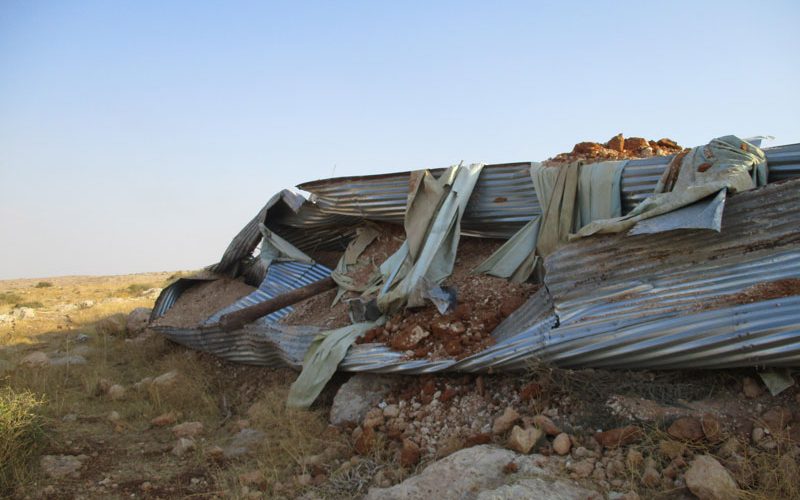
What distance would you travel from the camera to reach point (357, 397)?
14.5ft

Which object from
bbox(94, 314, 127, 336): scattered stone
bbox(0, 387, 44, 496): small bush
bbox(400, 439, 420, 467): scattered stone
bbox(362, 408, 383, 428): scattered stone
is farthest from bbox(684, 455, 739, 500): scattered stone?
bbox(94, 314, 127, 336): scattered stone


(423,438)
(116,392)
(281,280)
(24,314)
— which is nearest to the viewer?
(423,438)

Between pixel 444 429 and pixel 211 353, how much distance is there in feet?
11.4

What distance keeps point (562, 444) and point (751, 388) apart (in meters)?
1.04

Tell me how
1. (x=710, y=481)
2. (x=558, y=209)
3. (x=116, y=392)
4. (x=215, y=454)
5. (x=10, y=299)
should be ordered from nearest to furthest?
1. (x=710, y=481)
2. (x=215, y=454)
3. (x=558, y=209)
4. (x=116, y=392)
5. (x=10, y=299)

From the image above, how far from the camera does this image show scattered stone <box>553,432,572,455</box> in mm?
3115

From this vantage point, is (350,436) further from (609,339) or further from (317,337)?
(609,339)

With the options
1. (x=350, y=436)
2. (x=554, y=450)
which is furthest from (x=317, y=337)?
(x=554, y=450)

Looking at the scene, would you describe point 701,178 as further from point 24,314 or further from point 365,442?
point 24,314

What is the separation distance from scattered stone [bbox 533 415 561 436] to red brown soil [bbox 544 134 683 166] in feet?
8.17

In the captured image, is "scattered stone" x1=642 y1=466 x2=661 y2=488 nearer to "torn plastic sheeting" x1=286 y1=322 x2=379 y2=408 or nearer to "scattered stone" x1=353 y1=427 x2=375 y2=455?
"scattered stone" x1=353 y1=427 x2=375 y2=455

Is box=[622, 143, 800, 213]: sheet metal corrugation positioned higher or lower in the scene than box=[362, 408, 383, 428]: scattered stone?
higher

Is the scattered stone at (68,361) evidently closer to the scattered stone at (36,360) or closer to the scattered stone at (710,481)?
the scattered stone at (36,360)

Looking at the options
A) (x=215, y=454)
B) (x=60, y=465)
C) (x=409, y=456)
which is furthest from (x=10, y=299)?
(x=409, y=456)
